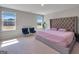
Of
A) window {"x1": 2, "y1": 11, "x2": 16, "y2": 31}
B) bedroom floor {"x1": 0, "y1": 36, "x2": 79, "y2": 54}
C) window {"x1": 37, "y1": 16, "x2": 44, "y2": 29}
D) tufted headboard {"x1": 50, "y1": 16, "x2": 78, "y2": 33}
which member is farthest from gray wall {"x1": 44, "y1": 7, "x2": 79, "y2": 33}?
window {"x1": 2, "y1": 11, "x2": 16, "y2": 31}

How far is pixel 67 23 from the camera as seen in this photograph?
5.75 meters

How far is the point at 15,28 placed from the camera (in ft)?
21.3

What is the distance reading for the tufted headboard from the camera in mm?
5278

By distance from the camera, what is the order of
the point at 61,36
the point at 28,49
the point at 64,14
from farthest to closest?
the point at 64,14, the point at 28,49, the point at 61,36

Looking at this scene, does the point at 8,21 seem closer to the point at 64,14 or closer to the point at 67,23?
the point at 64,14

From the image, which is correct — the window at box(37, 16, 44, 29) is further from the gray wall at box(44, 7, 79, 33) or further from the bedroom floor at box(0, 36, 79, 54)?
the bedroom floor at box(0, 36, 79, 54)

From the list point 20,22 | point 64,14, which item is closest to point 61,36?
point 64,14

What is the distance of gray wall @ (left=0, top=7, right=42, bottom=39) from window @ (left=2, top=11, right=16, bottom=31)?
9.9 inches

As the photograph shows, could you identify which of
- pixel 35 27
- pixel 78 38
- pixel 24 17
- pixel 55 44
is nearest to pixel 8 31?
pixel 24 17

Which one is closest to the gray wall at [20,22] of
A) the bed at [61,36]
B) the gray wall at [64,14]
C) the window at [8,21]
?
the window at [8,21]

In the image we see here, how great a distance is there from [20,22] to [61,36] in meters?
4.23

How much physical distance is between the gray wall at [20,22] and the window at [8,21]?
9.9 inches

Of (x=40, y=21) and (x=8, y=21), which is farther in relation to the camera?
(x=40, y=21)
